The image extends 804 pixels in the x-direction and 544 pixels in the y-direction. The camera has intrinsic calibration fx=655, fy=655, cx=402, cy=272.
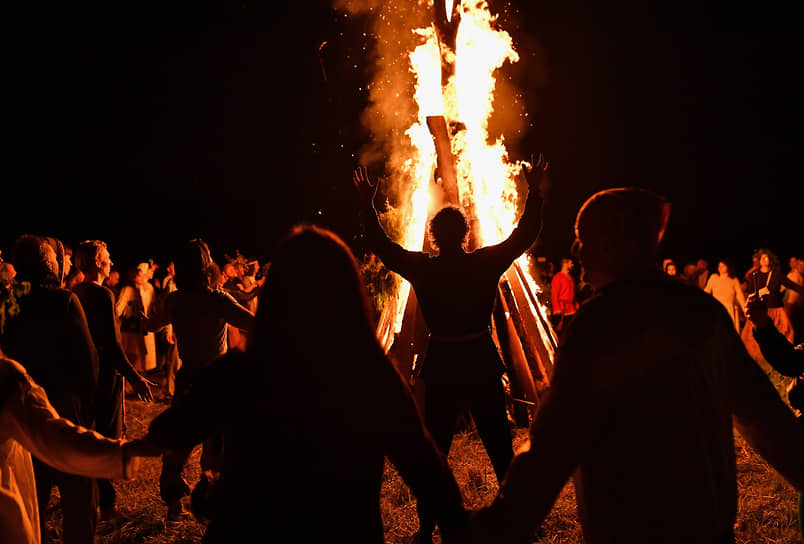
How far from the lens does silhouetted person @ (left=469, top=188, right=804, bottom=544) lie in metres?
1.95

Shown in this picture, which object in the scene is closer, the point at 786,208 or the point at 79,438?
the point at 79,438

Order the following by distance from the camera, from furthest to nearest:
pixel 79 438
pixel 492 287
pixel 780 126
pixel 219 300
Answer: pixel 780 126, pixel 219 300, pixel 492 287, pixel 79 438

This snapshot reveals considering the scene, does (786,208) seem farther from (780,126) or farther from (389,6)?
(389,6)

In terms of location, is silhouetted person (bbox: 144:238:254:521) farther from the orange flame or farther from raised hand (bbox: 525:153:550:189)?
the orange flame

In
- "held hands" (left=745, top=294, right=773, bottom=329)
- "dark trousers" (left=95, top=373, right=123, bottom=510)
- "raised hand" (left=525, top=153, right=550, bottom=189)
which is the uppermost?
"raised hand" (left=525, top=153, right=550, bottom=189)

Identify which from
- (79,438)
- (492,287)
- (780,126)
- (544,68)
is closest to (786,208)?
(780,126)

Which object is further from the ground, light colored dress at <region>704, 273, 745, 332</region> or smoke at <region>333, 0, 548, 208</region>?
smoke at <region>333, 0, 548, 208</region>

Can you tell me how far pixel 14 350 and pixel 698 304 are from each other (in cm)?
353

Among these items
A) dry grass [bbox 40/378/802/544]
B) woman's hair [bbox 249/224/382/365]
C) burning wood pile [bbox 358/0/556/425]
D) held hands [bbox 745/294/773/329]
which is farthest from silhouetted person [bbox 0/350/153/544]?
burning wood pile [bbox 358/0/556/425]

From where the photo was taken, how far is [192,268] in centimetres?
434

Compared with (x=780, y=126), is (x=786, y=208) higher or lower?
lower

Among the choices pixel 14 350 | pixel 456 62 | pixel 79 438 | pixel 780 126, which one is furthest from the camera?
pixel 780 126

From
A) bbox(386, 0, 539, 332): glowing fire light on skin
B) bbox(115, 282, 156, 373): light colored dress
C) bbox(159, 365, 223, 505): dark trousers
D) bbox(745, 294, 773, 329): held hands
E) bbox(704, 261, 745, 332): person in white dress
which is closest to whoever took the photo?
bbox(745, 294, 773, 329): held hands

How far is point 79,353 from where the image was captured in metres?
3.75
